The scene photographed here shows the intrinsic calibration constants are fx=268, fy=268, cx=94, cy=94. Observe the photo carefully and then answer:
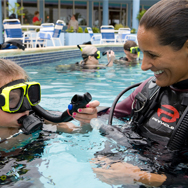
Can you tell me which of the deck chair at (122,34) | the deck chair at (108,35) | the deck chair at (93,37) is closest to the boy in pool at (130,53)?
the deck chair at (93,37)

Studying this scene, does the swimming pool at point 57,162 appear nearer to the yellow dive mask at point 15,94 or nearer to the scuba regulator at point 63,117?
the scuba regulator at point 63,117

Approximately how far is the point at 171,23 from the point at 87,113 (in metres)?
1.06

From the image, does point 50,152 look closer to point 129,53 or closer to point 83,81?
point 83,81

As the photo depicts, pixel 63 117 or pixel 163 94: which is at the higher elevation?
pixel 163 94

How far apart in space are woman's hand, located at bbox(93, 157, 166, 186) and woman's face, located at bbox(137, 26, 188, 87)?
60 cm

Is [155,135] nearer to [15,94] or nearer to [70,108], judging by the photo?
[70,108]

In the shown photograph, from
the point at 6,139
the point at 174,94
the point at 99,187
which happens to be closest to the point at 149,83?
the point at 174,94

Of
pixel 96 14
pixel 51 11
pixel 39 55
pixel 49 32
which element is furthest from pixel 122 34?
pixel 39 55

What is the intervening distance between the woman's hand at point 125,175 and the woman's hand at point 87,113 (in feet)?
1.88

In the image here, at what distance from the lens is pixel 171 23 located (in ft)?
5.22

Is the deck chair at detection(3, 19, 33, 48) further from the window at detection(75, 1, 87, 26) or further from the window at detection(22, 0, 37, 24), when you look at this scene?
the window at detection(75, 1, 87, 26)

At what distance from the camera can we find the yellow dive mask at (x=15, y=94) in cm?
199

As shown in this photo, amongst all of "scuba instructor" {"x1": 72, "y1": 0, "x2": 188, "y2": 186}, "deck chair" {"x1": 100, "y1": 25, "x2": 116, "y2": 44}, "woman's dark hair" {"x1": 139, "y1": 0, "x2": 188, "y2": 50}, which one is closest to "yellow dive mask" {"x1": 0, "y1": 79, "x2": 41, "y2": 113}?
"scuba instructor" {"x1": 72, "y1": 0, "x2": 188, "y2": 186}

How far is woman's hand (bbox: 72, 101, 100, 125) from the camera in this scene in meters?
2.25
